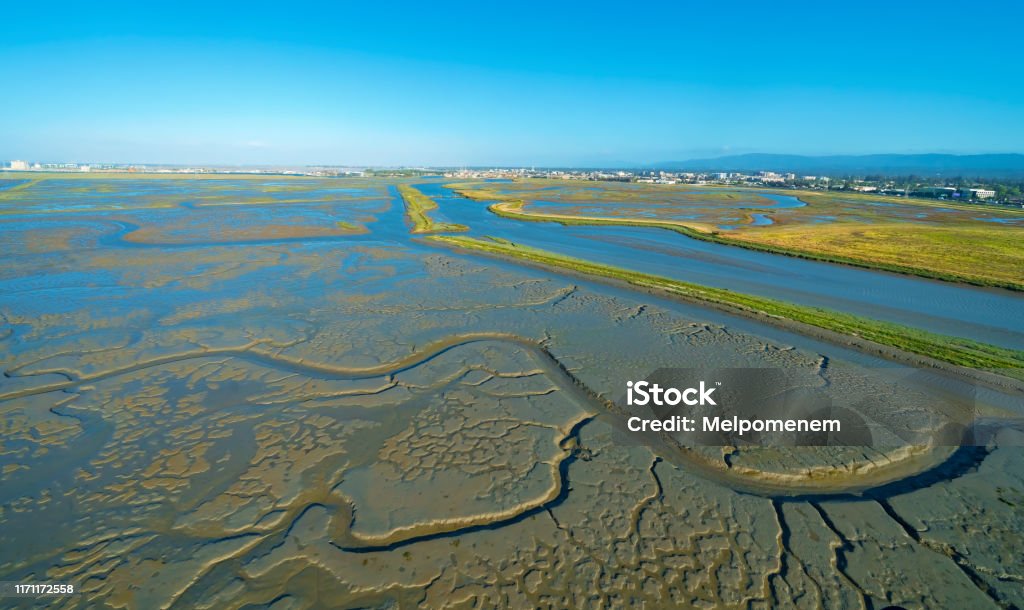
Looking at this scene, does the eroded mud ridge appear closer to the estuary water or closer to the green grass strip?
the estuary water

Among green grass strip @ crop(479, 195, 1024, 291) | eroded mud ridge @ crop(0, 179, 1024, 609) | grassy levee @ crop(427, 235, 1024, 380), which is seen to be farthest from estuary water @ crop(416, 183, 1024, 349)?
eroded mud ridge @ crop(0, 179, 1024, 609)

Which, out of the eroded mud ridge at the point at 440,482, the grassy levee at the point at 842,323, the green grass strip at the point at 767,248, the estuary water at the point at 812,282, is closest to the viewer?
the eroded mud ridge at the point at 440,482

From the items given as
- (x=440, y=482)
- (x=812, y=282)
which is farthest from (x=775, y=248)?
(x=440, y=482)

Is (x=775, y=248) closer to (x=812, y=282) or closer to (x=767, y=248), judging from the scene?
(x=767, y=248)

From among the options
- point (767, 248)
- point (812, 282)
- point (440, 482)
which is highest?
point (767, 248)

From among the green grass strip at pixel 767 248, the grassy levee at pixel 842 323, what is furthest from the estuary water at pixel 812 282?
Answer: the grassy levee at pixel 842 323

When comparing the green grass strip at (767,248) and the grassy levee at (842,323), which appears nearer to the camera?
the grassy levee at (842,323)

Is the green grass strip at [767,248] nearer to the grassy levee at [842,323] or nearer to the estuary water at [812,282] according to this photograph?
the estuary water at [812,282]
